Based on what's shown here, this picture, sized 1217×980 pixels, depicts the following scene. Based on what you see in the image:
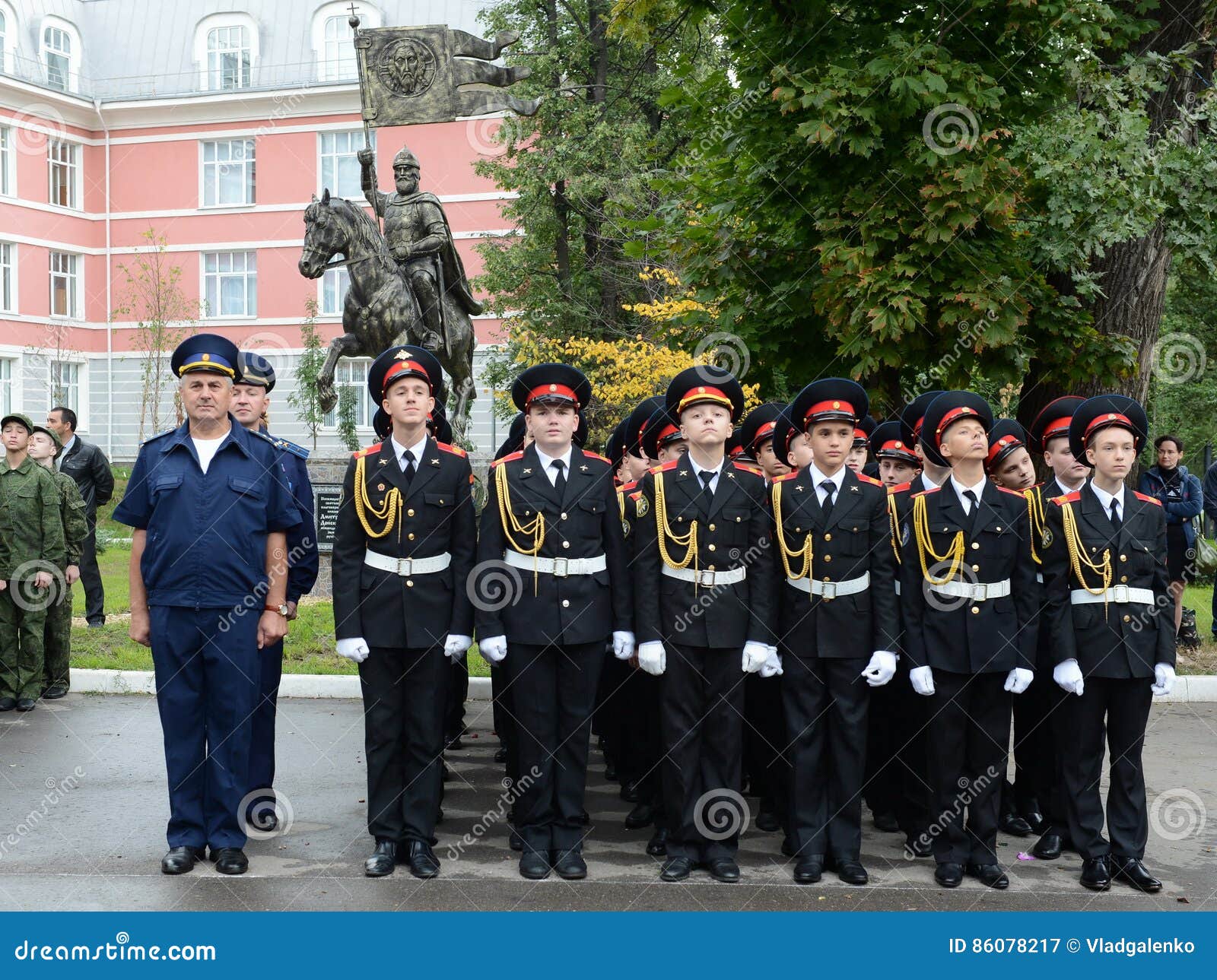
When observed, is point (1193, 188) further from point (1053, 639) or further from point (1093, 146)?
point (1053, 639)

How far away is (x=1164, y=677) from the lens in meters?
5.79

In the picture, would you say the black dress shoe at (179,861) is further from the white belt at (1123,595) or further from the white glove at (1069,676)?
the white belt at (1123,595)

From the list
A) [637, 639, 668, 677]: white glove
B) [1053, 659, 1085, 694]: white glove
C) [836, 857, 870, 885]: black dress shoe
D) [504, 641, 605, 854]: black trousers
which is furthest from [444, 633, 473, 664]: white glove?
[1053, 659, 1085, 694]: white glove

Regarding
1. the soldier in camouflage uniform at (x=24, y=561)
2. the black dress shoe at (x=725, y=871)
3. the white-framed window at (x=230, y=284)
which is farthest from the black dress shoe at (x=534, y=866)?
the white-framed window at (x=230, y=284)

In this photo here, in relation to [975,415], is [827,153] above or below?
above

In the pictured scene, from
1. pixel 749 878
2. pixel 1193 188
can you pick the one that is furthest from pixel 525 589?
pixel 1193 188

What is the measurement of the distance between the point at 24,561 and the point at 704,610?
6.20 metres

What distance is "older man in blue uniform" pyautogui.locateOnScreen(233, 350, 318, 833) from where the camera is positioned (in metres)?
6.49

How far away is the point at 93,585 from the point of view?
41.6ft

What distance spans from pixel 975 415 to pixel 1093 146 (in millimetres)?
4448

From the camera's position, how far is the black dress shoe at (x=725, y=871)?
18.8 feet

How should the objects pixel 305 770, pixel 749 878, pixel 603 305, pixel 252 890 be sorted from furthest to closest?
pixel 603 305
pixel 305 770
pixel 749 878
pixel 252 890

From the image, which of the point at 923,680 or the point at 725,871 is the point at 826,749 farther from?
the point at 725,871

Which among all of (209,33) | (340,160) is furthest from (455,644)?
(209,33)
